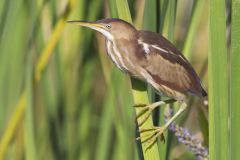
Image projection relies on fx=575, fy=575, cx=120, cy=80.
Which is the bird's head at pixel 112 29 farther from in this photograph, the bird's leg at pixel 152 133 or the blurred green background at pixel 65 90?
the bird's leg at pixel 152 133

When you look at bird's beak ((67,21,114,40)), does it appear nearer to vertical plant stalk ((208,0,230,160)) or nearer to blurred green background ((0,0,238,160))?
blurred green background ((0,0,238,160))

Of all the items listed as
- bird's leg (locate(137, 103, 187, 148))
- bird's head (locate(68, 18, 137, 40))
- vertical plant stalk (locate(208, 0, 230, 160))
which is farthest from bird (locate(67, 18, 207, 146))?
vertical plant stalk (locate(208, 0, 230, 160))

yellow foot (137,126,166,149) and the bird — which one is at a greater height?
the bird

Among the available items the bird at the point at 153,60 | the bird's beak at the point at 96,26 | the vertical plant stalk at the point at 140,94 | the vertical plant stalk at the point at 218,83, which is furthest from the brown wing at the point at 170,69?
the vertical plant stalk at the point at 218,83

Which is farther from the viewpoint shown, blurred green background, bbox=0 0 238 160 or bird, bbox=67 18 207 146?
blurred green background, bbox=0 0 238 160

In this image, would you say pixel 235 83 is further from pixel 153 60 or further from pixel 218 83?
pixel 153 60
